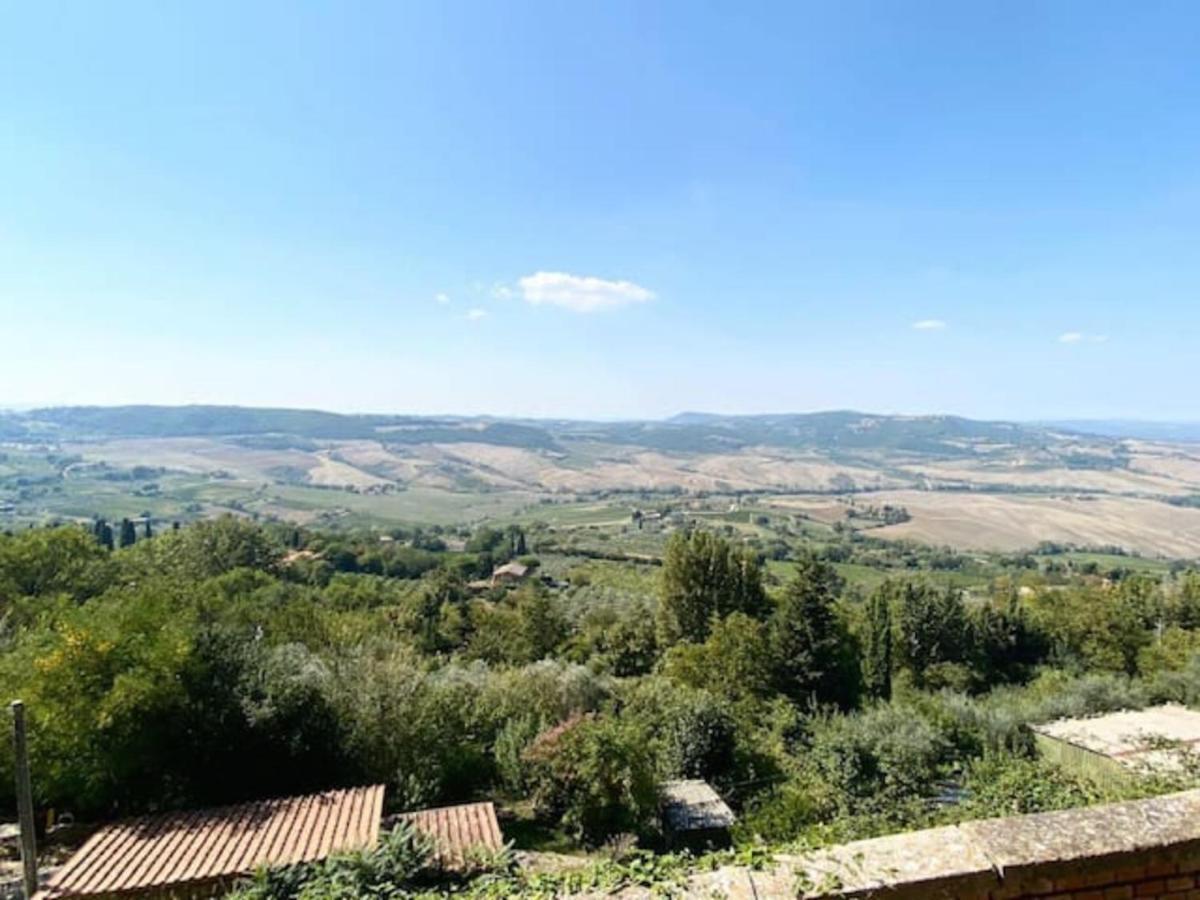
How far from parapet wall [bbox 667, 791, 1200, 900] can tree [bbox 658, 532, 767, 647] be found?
3736 centimetres

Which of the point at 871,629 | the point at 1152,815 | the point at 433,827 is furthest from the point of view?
the point at 871,629

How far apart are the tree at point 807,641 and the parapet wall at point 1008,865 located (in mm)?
32824

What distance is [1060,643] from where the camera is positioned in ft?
136

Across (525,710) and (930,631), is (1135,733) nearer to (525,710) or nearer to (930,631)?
(525,710)

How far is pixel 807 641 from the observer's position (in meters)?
35.8

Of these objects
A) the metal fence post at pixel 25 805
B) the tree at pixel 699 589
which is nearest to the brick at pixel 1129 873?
the metal fence post at pixel 25 805

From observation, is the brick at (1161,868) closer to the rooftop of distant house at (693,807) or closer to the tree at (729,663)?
the rooftop of distant house at (693,807)

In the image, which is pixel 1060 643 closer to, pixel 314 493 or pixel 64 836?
pixel 64 836

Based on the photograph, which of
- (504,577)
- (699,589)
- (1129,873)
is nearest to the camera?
(1129,873)

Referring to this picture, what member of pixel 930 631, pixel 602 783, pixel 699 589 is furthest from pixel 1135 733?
pixel 930 631

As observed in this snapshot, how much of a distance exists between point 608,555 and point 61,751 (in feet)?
270

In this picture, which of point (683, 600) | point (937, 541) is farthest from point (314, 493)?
point (683, 600)

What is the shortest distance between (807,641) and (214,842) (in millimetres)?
30965

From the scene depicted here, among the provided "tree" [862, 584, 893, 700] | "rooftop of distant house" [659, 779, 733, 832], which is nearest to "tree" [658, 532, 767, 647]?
"tree" [862, 584, 893, 700]
